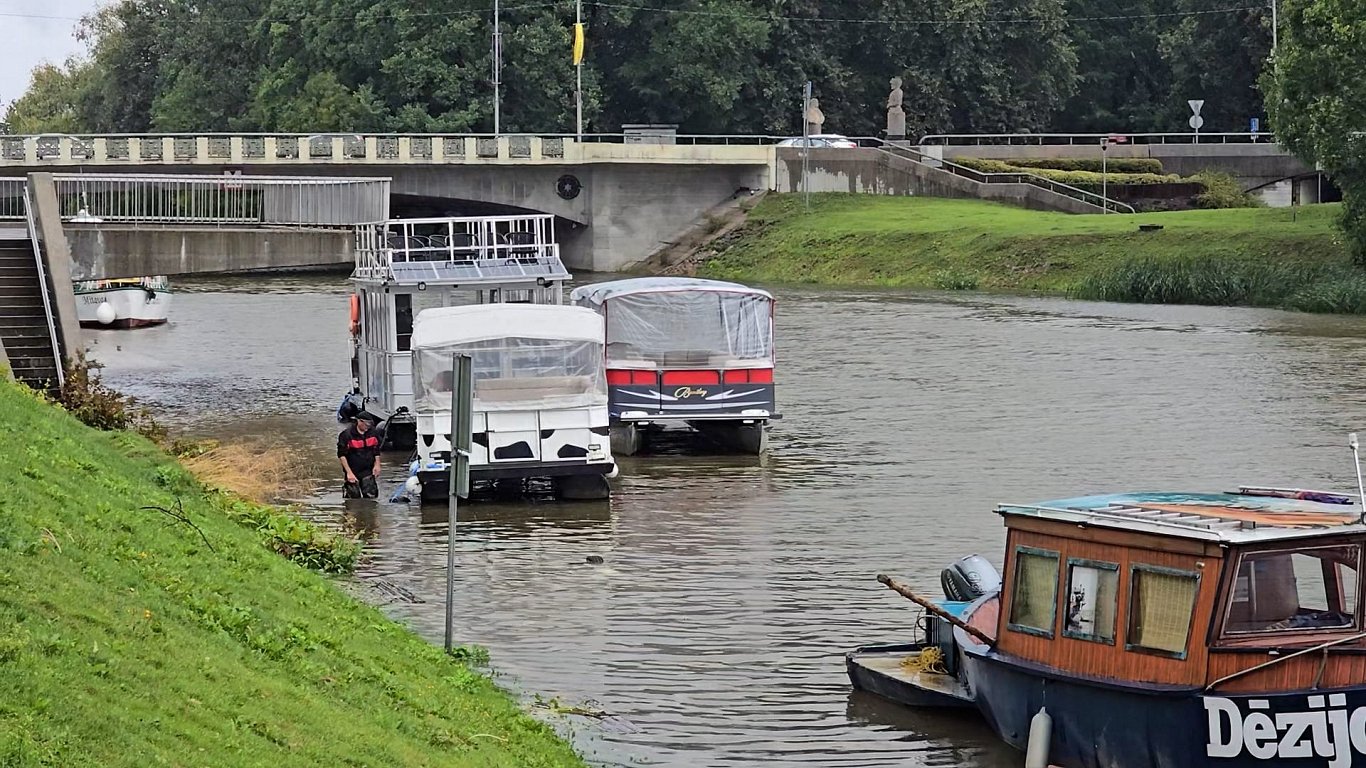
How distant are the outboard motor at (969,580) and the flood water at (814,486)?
0.91 meters

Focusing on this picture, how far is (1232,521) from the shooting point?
14117 millimetres

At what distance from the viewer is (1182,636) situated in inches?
539

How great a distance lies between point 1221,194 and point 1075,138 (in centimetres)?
1775

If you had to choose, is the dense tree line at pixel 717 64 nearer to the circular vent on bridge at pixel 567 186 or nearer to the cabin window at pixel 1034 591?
the circular vent on bridge at pixel 567 186

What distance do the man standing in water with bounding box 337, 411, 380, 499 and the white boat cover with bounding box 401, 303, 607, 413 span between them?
32.5 inches

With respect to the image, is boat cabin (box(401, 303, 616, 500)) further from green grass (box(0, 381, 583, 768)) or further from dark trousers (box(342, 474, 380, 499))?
green grass (box(0, 381, 583, 768))

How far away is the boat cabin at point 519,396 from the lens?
25.7 m

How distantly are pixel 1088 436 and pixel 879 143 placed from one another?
6099cm

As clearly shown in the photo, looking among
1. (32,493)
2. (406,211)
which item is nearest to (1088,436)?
(32,493)

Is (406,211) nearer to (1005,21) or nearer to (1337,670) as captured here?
(1005,21)

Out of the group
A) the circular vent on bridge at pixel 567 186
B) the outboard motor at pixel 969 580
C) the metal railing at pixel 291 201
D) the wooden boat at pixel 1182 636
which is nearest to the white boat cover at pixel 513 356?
the outboard motor at pixel 969 580

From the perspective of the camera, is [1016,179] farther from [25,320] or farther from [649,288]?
[25,320]

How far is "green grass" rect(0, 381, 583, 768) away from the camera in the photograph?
9594 mm

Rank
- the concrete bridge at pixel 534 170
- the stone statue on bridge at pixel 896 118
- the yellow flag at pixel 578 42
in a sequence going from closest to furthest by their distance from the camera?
the concrete bridge at pixel 534 170, the yellow flag at pixel 578 42, the stone statue on bridge at pixel 896 118
